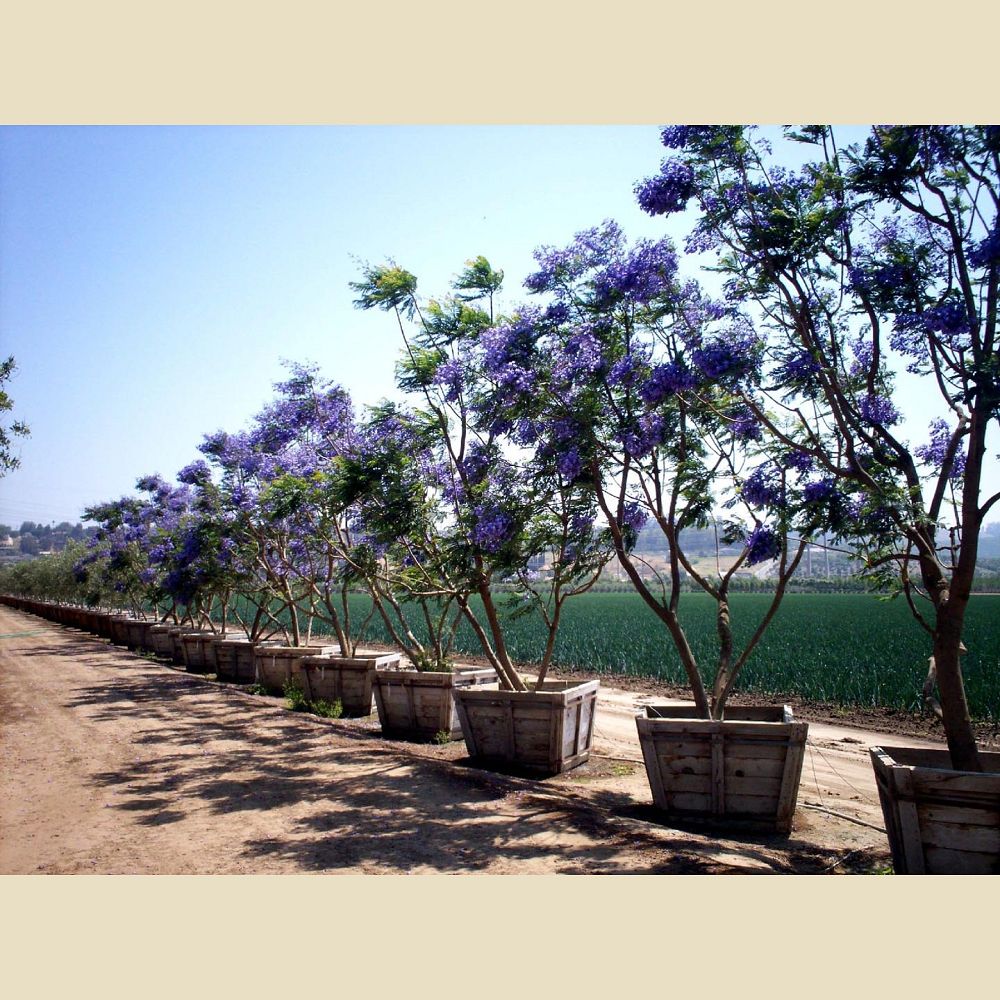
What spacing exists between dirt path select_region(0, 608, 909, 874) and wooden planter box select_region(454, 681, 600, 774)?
1.00 ft

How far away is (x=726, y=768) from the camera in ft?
22.6

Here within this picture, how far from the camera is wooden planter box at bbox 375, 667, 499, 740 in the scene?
11164 millimetres

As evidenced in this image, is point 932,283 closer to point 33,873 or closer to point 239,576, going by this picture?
point 33,873

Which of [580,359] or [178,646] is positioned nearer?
[580,359]

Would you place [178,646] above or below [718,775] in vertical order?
below

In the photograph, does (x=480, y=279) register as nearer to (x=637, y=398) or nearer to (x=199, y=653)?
(x=637, y=398)

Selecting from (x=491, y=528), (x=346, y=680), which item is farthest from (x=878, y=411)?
(x=346, y=680)

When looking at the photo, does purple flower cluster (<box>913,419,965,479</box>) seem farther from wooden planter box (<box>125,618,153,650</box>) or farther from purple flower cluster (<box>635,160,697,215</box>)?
wooden planter box (<box>125,618,153,650</box>)

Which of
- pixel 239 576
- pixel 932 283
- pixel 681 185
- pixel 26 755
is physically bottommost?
pixel 26 755

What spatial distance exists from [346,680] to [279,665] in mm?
3650

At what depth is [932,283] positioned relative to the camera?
6273mm

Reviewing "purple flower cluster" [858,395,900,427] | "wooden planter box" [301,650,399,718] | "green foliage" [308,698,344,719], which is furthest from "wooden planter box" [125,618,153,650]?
"purple flower cluster" [858,395,900,427]

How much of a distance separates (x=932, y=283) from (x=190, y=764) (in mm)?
9818

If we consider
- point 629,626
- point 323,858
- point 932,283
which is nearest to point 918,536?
point 932,283
